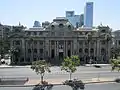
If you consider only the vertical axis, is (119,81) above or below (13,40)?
below

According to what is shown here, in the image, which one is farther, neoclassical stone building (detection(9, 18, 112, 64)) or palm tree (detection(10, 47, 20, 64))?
neoclassical stone building (detection(9, 18, 112, 64))

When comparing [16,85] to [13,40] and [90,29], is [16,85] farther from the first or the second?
[90,29]

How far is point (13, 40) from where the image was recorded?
10462 centimetres

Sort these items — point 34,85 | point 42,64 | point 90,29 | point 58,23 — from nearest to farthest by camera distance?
1. point 34,85
2. point 42,64
3. point 58,23
4. point 90,29

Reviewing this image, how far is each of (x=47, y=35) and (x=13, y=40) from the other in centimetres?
1346

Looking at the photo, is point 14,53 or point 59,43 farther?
point 59,43

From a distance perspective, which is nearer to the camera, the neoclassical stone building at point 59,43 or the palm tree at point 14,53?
the palm tree at point 14,53

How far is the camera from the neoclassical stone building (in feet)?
341

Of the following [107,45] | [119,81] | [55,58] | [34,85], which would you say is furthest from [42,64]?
[107,45]

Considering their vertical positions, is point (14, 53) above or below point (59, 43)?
below

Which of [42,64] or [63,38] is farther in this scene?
[63,38]

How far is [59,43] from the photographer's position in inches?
4139

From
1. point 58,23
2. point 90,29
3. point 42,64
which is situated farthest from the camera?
point 90,29

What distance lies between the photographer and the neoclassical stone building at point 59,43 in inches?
4097
